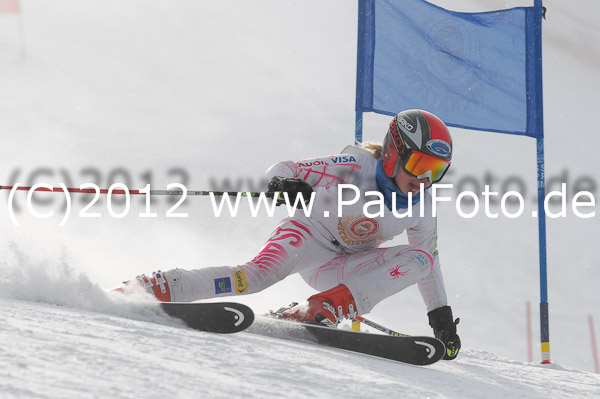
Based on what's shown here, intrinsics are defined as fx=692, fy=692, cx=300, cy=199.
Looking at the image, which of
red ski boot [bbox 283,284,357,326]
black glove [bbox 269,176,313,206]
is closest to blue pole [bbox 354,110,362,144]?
black glove [bbox 269,176,313,206]

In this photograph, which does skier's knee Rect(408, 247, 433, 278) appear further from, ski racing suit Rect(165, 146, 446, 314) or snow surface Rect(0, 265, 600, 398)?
snow surface Rect(0, 265, 600, 398)

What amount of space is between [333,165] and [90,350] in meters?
2.16

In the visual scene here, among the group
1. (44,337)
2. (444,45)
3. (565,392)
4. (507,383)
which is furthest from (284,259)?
(444,45)

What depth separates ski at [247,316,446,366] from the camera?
3.02 metres

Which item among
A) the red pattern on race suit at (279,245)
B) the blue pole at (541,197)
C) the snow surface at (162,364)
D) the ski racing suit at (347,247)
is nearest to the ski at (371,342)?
the snow surface at (162,364)

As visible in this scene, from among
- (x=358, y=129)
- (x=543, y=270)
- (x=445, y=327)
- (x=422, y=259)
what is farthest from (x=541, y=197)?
(x=422, y=259)

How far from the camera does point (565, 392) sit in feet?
9.41

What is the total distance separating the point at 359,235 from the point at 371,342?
2.83 feet

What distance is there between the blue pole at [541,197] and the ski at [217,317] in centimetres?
341

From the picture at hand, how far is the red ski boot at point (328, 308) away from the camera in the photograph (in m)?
3.24

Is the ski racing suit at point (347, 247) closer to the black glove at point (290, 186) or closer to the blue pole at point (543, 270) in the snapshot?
the black glove at point (290, 186)

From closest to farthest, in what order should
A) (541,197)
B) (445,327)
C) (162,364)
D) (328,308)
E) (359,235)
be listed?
(162,364), (328,308), (359,235), (445,327), (541,197)

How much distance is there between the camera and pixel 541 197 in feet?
19.7

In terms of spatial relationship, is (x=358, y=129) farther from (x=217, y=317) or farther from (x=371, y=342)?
(x=217, y=317)
